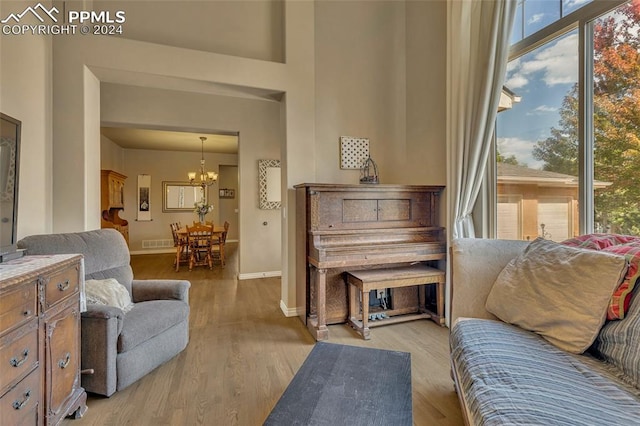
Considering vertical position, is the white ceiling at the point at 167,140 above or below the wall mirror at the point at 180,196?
above

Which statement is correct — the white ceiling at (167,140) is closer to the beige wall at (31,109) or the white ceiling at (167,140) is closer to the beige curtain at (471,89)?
the beige wall at (31,109)

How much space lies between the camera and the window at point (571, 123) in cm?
191

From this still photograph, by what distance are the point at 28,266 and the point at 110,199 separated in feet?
17.2

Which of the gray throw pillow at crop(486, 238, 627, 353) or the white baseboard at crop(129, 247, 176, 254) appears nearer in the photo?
the gray throw pillow at crop(486, 238, 627, 353)

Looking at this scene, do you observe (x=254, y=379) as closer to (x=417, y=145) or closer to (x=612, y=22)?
(x=417, y=145)

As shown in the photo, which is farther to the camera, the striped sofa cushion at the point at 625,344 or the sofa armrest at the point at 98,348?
the sofa armrest at the point at 98,348

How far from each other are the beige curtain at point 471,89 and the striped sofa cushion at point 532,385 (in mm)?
1490

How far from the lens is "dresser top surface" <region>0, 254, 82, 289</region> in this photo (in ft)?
4.16

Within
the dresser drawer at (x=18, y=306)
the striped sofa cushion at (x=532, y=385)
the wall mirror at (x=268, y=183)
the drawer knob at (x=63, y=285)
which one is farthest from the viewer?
the wall mirror at (x=268, y=183)

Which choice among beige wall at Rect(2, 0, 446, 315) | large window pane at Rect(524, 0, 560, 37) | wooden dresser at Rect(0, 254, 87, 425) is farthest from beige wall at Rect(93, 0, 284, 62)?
wooden dresser at Rect(0, 254, 87, 425)

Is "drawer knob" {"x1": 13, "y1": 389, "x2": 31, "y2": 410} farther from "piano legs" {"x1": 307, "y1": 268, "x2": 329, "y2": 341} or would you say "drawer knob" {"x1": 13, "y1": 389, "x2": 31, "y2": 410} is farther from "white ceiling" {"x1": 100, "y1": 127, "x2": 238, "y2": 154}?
"white ceiling" {"x1": 100, "y1": 127, "x2": 238, "y2": 154}

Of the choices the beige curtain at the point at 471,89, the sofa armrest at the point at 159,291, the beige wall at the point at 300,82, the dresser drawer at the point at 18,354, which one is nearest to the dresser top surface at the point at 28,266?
the dresser drawer at the point at 18,354

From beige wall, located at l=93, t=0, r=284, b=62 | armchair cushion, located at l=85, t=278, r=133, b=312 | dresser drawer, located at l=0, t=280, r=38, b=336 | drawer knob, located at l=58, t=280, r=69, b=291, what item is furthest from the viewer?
beige wall, located at l=93, t=0, r=284, b=62

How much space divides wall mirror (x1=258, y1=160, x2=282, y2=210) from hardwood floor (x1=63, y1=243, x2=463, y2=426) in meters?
1.99
